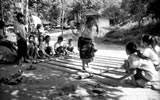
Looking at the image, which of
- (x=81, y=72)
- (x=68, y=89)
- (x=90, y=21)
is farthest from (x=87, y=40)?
(x=68, y=89)

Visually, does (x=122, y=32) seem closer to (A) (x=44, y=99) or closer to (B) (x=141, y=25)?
(B) (x=141, y=25)

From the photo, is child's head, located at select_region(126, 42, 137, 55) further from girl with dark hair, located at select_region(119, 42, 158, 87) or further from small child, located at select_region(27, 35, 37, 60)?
small child, located at select_region(27, 35, 37, 60)

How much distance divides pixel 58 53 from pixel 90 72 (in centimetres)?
276

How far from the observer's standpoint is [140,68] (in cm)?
332

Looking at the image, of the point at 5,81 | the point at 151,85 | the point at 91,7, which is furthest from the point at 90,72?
the point at 91,7

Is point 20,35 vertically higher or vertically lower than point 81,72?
higher

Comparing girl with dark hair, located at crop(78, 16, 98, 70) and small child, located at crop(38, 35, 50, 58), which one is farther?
small child, located at crop(38, 35, 50, 58)

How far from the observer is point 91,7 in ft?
109

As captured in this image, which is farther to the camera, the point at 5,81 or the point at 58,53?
the point at 58,53

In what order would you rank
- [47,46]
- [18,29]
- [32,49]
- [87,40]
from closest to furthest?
[87,40]
[18,29]
[32,49]
[47,46]

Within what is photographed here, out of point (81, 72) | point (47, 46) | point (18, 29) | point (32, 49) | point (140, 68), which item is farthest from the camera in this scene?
point (47, 46)

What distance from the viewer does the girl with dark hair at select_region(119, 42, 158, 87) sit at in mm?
3275

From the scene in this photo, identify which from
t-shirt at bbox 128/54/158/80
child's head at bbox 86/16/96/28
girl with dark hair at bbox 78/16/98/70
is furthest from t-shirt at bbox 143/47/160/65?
child's head at bbox 86/16/96/28

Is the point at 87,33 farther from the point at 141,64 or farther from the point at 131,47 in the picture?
the point at 141,64
